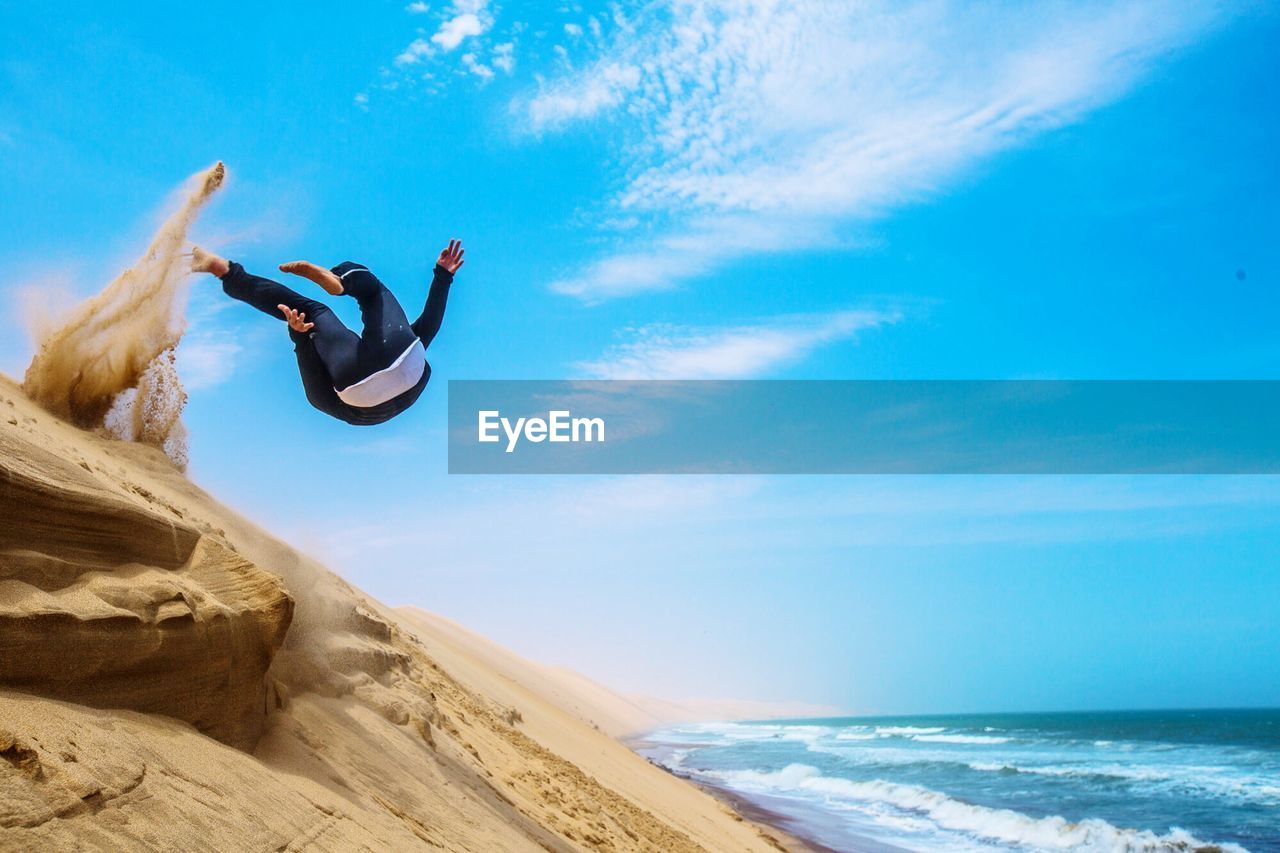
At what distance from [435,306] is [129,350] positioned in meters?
3.16

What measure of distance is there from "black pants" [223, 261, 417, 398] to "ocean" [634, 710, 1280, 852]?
13.8 meters

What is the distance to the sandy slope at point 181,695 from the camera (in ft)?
12.5

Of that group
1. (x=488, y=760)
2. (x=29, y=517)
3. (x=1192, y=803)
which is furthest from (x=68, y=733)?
(x=1192, y=803)

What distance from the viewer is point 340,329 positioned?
6.02m

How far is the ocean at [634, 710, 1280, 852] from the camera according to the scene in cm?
1941

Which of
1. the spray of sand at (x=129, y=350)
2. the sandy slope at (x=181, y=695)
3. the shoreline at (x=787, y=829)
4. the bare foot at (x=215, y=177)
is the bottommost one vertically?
the shoreline at (x=787, y=829)

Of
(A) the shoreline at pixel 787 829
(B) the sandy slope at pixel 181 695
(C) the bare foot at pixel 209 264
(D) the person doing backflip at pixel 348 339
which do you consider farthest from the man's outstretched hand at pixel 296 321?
(A) the shoreline at pixel 787 829

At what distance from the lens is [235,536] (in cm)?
777

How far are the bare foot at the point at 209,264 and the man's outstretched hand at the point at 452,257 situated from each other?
4.34 feet

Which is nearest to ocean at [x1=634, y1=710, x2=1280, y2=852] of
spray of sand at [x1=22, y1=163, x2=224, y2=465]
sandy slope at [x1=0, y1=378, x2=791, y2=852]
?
sandy slope at [x1=0, y1=378, x2=791, y2=852]

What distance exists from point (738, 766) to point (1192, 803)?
49.1 ft

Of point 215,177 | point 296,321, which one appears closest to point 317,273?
point 296,321

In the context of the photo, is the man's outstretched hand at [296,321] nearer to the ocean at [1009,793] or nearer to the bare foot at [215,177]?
the bare foot at [215,177]

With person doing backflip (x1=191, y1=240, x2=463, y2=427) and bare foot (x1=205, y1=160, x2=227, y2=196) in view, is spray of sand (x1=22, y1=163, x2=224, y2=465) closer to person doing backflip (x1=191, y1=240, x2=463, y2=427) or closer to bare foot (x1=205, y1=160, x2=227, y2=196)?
bare foot (x1=205, y1=160, x2=227, y2=196)
